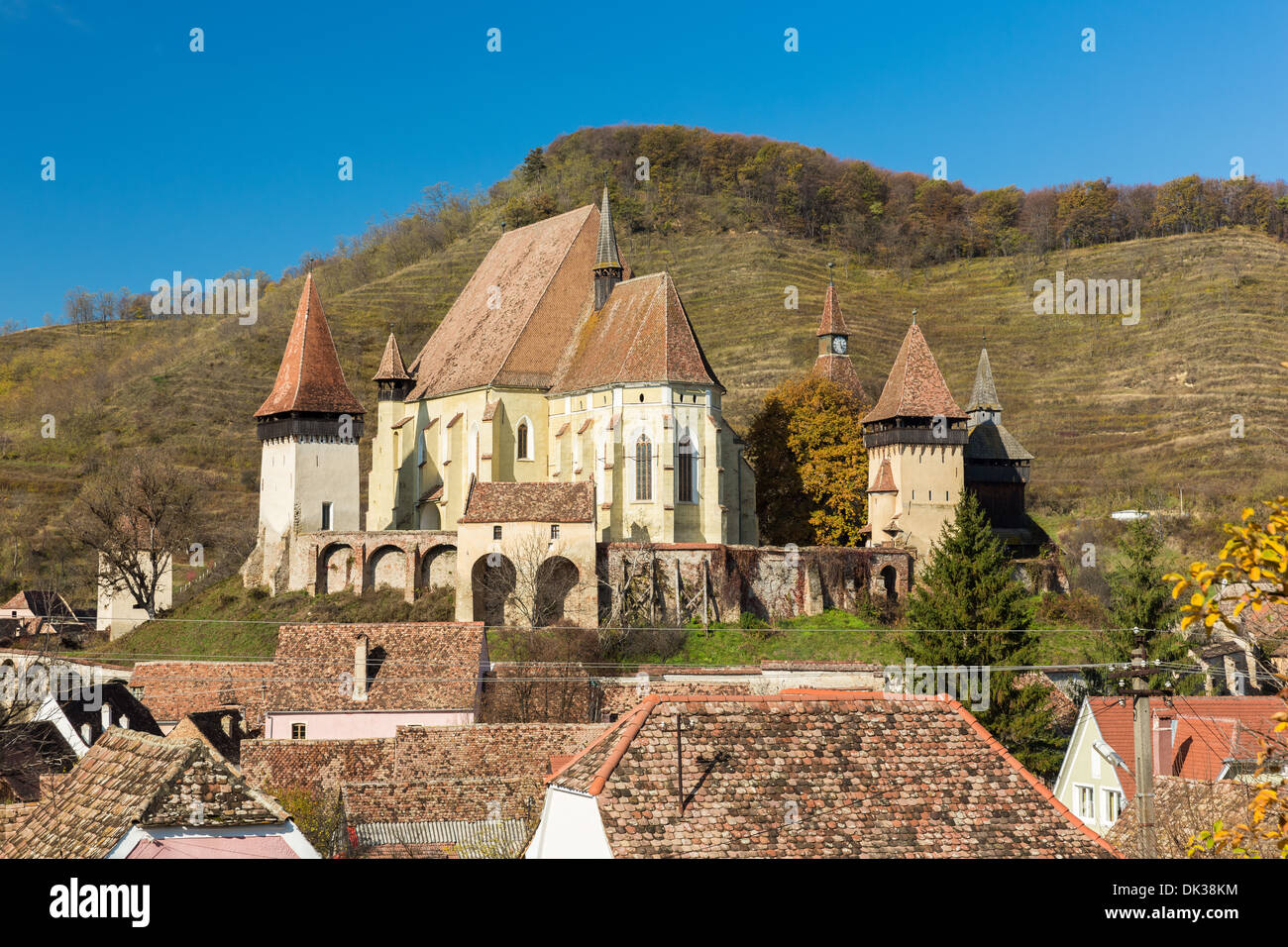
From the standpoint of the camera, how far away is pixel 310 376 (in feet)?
169

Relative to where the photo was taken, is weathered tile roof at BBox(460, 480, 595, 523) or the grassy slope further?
the grassy slope

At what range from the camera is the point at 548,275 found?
56.2 m

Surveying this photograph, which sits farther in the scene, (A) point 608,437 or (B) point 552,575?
(A) point 608,437

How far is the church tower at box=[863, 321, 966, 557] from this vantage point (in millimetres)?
50281

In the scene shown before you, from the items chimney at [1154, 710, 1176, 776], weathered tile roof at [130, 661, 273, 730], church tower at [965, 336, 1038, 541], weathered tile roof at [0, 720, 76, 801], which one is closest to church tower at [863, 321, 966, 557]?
church tower at [965, 336, 1038, 541]

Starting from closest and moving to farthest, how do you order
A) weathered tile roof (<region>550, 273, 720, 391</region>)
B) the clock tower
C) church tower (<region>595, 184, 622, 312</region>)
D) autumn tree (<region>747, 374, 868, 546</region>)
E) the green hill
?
weathered tile roof (<region>550, 273, 720, 391</region>), autumn tree (<region>747, 374, 868, 546</region>), church tower (<region>595, 184, 622, 312</region>), the clock tower, the green hill

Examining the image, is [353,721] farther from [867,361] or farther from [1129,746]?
[867,361]

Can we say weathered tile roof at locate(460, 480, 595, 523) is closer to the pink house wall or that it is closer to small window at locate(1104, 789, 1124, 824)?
the pink house wall

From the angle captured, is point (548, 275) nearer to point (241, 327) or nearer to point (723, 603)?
point (723, 603)

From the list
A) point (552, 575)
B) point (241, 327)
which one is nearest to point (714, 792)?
point (552, 575)

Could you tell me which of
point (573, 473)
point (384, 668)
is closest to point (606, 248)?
point (573, 473)

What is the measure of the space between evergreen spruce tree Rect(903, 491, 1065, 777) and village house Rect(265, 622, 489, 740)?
11.4 meters

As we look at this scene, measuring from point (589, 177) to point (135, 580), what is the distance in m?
85.6
